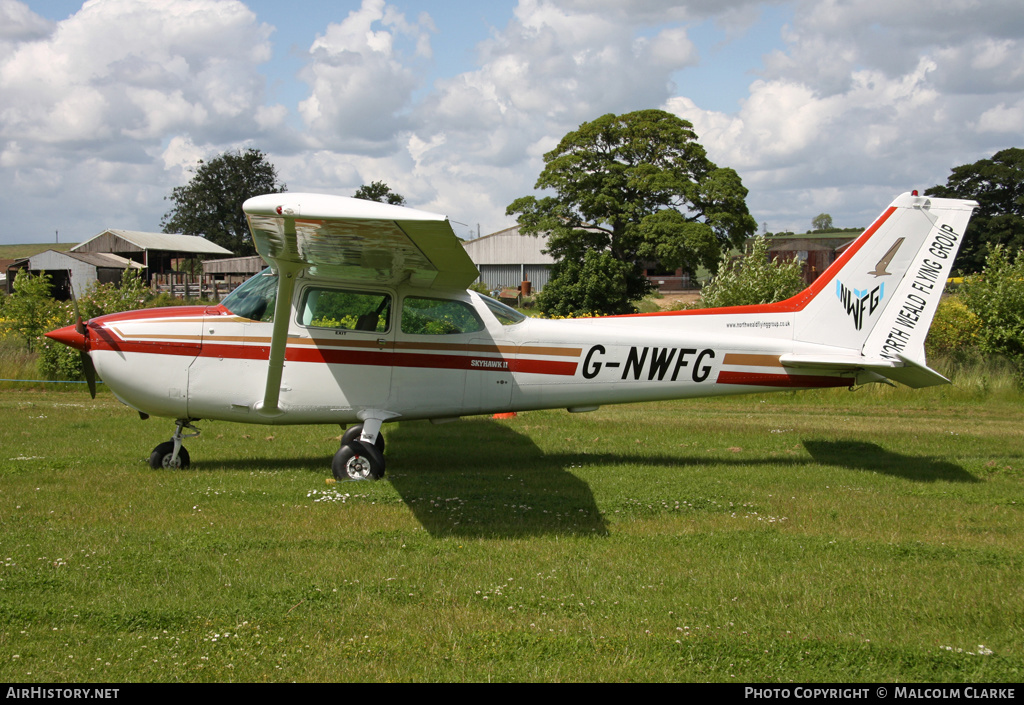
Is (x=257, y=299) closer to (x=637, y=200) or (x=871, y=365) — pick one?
(x=871, y=365)

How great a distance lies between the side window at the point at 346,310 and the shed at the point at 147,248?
53.4m

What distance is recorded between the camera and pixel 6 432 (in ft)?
34.3

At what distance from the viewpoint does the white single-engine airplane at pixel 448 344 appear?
7758 mm

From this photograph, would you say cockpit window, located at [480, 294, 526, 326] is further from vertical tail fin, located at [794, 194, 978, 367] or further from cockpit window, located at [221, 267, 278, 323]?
vertical tail fin, located at [794, 194, 978, 367]

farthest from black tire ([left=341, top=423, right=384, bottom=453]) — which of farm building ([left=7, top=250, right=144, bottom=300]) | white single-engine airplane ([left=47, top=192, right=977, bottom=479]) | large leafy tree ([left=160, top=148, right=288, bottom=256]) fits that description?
large leafy tree ([left=160, top=148, right=288, bottom=256])

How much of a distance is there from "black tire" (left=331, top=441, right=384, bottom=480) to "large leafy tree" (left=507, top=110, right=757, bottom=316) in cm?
2759

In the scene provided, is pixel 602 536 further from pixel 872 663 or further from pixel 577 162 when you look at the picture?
pixel 577 162

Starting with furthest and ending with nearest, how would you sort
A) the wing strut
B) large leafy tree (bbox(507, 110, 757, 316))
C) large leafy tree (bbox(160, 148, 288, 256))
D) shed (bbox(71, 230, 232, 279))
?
large leafy tree (bbox(160, 148, 288, 256))
shed (bbox(71, 230, 232, 279))
large leafy tree (bbox(507, 110, 757, 316))
the wing strut

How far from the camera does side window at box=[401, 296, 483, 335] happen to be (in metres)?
8.14

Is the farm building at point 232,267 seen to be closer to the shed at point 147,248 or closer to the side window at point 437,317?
the shed at point 147,248

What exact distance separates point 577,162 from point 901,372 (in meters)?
31.3

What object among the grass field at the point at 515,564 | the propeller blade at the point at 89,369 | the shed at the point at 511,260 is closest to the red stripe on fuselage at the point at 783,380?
the grass field at the point at 515,564
